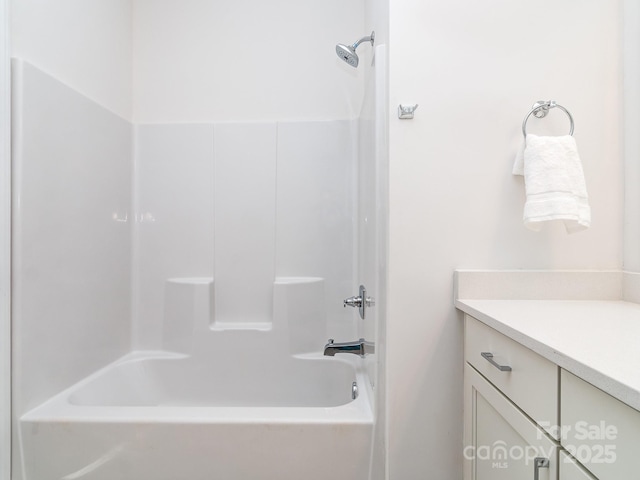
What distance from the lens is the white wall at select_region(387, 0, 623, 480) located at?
1.02 metres

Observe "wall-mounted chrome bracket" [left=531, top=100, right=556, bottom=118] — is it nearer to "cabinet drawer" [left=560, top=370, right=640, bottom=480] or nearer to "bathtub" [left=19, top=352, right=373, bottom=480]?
"cabinet drawer" [left=560, top=370, right=640, bottom=480]

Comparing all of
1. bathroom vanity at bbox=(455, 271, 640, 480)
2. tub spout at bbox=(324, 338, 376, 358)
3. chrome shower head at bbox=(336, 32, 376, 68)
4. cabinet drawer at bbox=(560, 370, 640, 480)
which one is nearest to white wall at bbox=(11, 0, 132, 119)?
chrome shower head at bbox=(336, 32, 376, 68)

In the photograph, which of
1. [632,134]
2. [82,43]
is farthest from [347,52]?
[82,43]

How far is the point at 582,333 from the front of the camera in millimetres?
658

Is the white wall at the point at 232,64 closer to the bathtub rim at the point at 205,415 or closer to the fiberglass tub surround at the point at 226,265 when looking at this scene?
the fiberglass tub surround at the point at 226,265

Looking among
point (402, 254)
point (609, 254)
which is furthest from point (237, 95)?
point (609, 254)

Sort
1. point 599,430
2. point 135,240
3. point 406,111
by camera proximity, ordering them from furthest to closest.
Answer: point 135,240 → point 406,111 → point 599,430

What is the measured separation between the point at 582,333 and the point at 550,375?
0.46ft

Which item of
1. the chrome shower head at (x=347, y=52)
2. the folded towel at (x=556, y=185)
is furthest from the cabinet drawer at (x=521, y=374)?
the chrome shower head at (x=347, y=52)

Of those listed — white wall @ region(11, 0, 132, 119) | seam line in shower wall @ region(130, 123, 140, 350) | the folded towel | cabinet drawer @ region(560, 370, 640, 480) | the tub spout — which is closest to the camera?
cabinet drawer @ region(560, 370, 640, 480)

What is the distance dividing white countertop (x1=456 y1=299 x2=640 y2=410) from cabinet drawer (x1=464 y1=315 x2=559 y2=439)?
31 millimetres

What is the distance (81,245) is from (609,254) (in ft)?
6.38

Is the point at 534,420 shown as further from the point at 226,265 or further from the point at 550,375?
the point at 226,265

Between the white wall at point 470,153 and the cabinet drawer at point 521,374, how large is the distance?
155 mm
